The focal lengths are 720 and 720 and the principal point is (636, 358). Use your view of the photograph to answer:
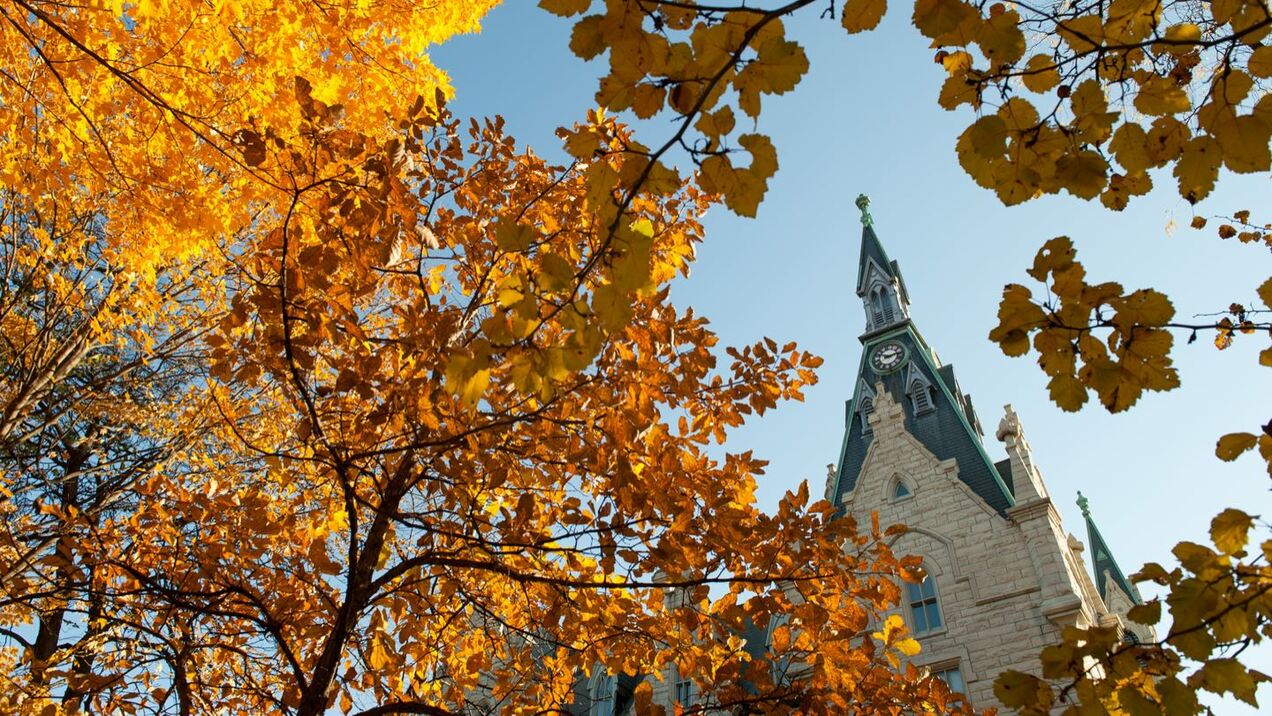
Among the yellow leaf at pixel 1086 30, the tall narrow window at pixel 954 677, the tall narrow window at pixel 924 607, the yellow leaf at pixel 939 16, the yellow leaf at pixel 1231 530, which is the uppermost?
the tall narrow window at pixel 924 607

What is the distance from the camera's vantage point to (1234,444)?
1.78 metres

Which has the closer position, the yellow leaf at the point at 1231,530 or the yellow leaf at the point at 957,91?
the yellow leaf at the point at 1231,530

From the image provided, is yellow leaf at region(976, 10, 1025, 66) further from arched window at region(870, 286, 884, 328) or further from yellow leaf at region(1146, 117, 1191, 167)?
arched window at region(870, 286, 884, 328)

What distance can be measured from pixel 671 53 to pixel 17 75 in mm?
5543

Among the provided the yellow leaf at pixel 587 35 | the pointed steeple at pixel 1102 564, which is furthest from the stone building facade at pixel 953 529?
the yellow leaf at pixel 587 35

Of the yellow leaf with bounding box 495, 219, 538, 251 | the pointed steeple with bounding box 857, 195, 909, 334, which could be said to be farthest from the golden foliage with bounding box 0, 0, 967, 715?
the pointed steeple with bounding box 857, 195, 909, 334

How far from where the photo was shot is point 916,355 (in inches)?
908

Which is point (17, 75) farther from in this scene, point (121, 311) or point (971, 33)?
point (971, 33)

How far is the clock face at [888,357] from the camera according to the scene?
912 inches

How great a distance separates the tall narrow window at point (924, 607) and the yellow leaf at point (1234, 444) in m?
14.3

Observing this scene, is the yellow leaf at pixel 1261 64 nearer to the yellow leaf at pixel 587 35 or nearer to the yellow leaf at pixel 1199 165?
the yellow leaf at pixel 1199 165

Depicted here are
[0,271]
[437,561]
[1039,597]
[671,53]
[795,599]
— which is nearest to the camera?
[671,53]

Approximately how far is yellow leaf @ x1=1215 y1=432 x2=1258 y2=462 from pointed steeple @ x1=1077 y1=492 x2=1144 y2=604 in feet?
98.6

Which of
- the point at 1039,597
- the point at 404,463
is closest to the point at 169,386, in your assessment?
the point at 404,463
